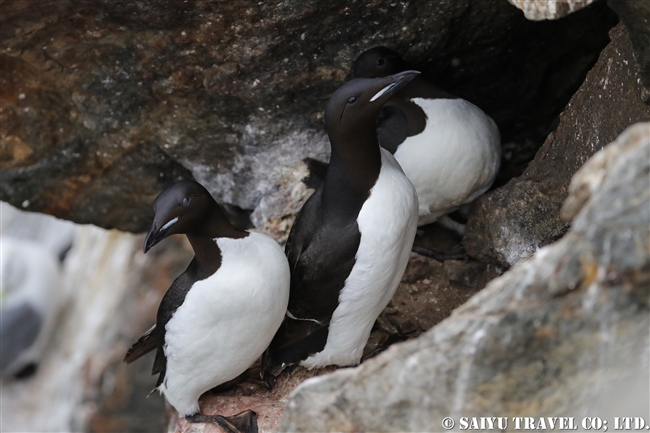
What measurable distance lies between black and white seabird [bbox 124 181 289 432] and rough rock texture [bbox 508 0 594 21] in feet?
4.82

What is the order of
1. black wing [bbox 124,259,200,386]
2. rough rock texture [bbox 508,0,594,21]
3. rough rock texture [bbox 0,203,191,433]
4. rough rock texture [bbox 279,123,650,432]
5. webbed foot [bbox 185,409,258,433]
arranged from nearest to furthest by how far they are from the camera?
1. rough rock texture [bbox 279,123,650,432]
2. rough rock texture [bbox 508,0,594,21]
3. black wing [bbox 124,259,200,386]
4. webbed foot [bbox 185,409,258,433]
5. rough rock texture [bbox 0,203,191,433]

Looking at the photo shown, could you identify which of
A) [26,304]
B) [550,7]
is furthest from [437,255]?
[26,304]

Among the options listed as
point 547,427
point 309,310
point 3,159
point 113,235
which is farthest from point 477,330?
point 113,235

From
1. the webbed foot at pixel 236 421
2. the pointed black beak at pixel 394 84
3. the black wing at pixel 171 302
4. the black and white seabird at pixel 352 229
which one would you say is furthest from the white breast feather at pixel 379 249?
the black wing at pixel 171 302

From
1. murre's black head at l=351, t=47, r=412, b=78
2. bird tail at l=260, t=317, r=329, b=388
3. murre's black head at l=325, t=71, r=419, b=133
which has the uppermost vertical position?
murre's black head at l=325, t=71, r=419, b=133

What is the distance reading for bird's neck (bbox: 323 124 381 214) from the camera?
3.20 meters

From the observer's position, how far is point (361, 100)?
3055 millimetres

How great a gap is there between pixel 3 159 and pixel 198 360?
2034mm

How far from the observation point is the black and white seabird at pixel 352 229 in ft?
10.3

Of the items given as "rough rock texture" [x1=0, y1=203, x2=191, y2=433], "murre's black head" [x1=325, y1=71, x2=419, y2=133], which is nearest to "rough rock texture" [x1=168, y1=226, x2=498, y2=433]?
"murre's black head" [x1=325, y1=71, x2=419, y2=133]

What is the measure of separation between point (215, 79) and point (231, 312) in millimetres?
1352

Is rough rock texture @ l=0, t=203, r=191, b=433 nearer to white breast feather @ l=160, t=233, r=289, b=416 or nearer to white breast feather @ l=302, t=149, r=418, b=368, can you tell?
white breast feather @ l=160, t=233, r=289, b=416

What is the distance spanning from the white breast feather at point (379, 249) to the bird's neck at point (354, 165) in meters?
0.05

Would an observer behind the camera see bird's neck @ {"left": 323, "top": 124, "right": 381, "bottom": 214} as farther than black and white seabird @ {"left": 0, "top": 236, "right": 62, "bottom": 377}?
No
